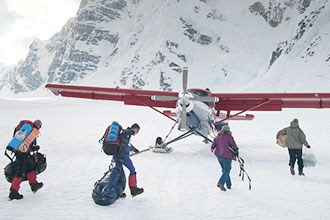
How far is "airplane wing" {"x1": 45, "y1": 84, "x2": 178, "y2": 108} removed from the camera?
12.6m

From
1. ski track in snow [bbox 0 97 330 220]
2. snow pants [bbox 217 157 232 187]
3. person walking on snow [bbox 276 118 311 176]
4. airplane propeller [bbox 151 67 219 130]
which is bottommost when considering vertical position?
ski track in snow [bbox 0 97 330 220]

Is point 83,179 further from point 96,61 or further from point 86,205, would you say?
point 96,61

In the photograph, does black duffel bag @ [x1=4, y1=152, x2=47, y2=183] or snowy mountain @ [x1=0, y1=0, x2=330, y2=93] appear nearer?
black duffel bag @ [x1=4, y1=152, x2=47, y2=183]

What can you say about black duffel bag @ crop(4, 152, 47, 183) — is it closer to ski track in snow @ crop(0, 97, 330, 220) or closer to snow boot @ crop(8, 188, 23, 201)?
snow boot @ crop(8, 188, 23, 201)

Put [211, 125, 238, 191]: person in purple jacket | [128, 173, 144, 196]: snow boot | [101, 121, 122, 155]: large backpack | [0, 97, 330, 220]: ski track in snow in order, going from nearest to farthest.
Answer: [0, 97, 330, 220]: ski track in snow
[101, 121, 122, 155]: large backpack
[128, 173, 144, 196]: snow boot
[211, 125, 238, 191]: person in purple jacket

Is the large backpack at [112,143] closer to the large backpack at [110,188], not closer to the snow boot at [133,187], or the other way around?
the large backpack at [110,188]

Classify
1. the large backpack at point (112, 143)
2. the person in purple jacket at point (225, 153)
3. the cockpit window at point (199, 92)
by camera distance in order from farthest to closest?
the cockpit window at point (199, 92) < the person in purple jacket at point (225, 153) < the large backpack at point (112, 143)

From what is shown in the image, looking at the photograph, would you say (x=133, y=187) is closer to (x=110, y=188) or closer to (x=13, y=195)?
(x=110, y=188)

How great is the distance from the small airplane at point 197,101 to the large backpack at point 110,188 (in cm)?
459

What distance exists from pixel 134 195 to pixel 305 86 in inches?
2253

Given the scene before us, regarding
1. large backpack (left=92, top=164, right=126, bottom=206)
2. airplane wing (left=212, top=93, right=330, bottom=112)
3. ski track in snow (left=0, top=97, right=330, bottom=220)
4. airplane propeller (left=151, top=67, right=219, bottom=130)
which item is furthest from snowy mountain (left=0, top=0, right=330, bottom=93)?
large backpack (left=92, top=164, right=126, bottom=206)

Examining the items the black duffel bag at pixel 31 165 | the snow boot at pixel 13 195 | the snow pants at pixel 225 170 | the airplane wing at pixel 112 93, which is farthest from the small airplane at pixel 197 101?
the snow boot at pixel 13 195

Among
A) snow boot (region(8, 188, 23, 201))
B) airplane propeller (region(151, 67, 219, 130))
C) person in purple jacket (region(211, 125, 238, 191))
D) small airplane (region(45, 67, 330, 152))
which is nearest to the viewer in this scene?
snow boot (region(8, 188, 23, 201))

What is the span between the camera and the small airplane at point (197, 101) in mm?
10891
